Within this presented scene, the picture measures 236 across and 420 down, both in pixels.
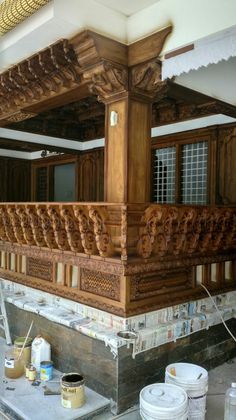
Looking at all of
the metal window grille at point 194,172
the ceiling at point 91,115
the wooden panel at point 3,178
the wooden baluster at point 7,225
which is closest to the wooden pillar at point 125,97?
the ceiling at point 91,115

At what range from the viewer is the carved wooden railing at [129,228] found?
2803mm

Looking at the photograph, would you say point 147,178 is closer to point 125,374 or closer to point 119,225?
point 119,225

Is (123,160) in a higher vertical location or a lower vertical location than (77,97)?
lower

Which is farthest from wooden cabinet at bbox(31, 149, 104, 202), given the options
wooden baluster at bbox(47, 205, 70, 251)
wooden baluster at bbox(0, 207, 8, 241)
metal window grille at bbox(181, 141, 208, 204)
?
wooden baluster at bbox(47, 205, 70, 251)

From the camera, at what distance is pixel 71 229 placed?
3082 millimetres

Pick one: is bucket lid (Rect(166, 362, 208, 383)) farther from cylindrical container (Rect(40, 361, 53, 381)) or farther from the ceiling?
the ceiling

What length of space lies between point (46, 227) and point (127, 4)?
1.99 meters

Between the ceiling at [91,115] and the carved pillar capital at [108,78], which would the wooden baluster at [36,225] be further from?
the ceiling at [91,115]

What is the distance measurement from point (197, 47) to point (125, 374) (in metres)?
2.45

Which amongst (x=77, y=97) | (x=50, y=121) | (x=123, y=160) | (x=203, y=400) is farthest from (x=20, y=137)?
(x=203, y=400)

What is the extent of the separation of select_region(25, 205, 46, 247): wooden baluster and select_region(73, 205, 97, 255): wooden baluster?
0.67 meters

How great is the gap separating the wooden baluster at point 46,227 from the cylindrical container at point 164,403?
5.24ft

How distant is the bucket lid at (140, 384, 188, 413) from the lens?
89.4 inches

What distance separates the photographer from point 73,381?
2.75 meters
